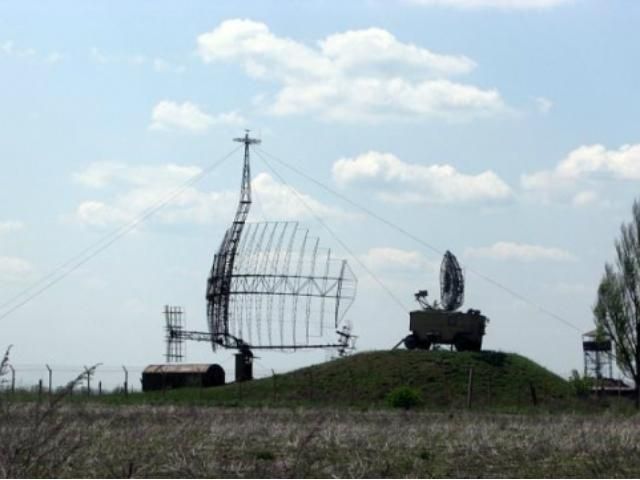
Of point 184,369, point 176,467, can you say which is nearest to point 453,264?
point 184,369

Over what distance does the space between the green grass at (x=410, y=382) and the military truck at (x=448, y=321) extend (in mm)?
2039

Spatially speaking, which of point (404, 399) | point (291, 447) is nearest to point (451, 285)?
point (404, 399)

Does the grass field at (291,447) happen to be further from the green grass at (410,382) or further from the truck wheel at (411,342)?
the truck wheel at (411,342)

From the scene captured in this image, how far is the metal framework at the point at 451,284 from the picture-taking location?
2938 inches

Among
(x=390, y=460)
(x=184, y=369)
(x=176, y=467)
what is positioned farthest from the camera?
(x=184, y=369)

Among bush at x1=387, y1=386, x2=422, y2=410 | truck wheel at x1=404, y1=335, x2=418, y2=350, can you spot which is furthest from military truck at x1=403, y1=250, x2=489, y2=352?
bush at x1=387, y1=386, x2=422, y2=410

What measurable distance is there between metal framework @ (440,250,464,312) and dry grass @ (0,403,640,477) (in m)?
45.8

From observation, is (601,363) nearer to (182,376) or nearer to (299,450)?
(182,376)

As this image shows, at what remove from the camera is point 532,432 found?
27.9 m

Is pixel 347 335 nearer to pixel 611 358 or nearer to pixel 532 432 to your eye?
pixel 611 358

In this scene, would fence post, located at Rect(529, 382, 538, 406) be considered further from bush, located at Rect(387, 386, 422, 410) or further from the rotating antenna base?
the rotating antenna base

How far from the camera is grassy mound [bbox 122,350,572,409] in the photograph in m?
63.9

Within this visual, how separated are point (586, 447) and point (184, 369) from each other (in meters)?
53.4

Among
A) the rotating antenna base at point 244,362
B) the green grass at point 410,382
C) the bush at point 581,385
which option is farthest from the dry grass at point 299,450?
the rotating antenna base at point 244,362
